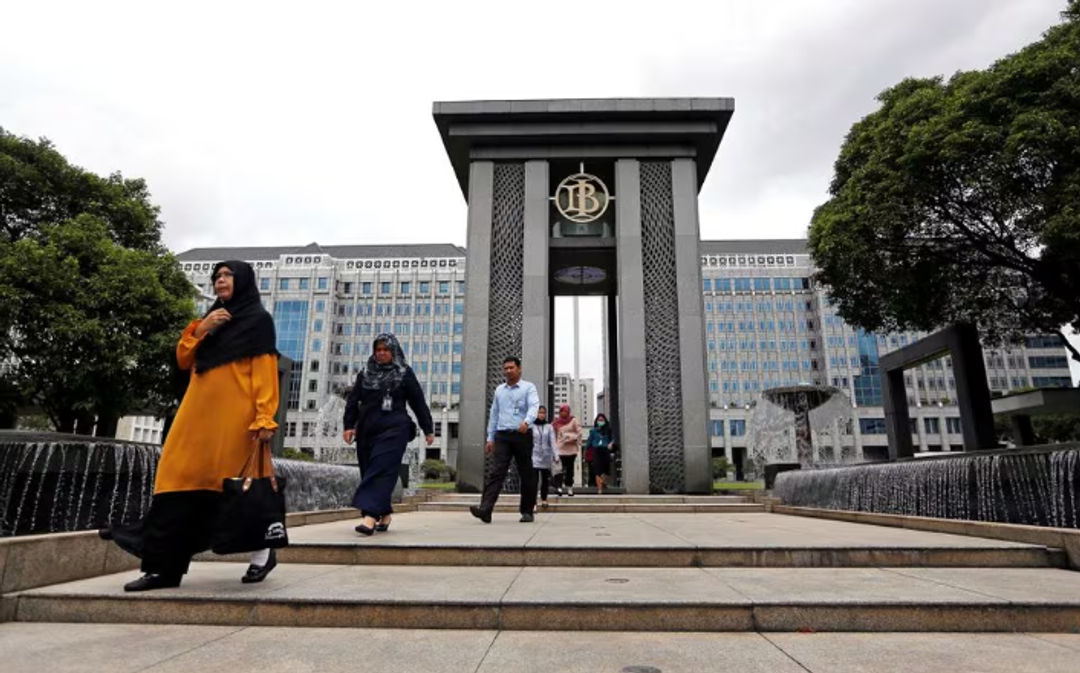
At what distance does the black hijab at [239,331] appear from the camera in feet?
11.6

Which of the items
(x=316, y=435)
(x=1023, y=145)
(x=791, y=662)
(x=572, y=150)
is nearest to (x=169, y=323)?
(x=572, y=150)

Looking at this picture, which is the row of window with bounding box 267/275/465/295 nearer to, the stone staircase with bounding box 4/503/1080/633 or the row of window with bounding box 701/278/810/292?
the row of window with bounding box 701/278/810/292

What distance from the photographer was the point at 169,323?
1956 cm

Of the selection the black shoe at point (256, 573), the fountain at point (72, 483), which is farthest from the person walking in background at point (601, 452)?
the black shoe at point (256, 573)

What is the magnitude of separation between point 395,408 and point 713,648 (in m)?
3.82

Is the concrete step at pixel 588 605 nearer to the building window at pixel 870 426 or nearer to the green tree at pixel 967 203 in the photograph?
the green tree at pixel 967 203

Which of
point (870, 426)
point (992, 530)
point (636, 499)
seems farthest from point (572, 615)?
point (870, 426)

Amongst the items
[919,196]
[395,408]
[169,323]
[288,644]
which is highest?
[919,196]

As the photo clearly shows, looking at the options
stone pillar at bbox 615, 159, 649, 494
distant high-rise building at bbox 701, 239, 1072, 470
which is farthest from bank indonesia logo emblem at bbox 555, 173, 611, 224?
distant high-rise building at bbox 701, 239, 1072, 470

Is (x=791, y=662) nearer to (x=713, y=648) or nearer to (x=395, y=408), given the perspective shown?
(x=713, y=648)

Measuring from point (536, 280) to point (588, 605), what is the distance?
12.5 m

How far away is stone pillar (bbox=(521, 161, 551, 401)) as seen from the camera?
47.4 ft

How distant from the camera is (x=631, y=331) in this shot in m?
14.8

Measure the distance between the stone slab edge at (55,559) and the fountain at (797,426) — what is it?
16867mm
